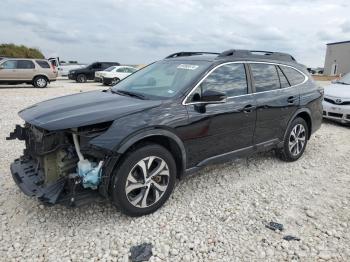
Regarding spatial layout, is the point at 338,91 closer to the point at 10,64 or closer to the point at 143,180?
the point at 143,180

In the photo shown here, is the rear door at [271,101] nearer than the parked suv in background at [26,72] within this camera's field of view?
Yes

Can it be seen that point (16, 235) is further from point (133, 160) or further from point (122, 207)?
point (133, 160)

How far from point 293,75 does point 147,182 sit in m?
3.31

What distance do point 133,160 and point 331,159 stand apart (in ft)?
13.3

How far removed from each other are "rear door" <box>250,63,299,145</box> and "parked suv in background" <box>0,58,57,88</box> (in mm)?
16835

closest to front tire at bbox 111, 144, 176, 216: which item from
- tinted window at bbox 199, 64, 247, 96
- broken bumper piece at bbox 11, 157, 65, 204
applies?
broken bumper piece at bbox 11, 157, 65, 204

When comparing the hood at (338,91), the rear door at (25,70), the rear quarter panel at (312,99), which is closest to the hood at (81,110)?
the rear quarter panel at (312,99)

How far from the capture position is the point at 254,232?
3420 mm

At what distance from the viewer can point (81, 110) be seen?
3434 millimetres

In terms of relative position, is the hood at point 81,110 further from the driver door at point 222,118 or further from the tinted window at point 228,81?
the tinted window at point 228,81

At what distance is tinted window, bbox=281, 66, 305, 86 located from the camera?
5.34 metres

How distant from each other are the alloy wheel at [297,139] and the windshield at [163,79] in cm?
217

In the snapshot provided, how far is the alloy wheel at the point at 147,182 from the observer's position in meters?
3.44

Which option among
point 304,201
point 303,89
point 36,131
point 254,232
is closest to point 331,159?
point 303,89
